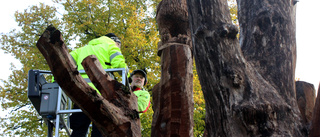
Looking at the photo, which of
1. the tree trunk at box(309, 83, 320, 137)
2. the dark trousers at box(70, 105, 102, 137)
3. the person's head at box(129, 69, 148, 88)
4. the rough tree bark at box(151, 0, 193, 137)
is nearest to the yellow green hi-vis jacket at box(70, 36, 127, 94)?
the person's head at box(129, 69, 148, 88)

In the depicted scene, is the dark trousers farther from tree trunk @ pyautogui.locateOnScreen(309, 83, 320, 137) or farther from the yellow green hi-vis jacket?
tree trunk @ pyautogui.locateOnScreen(309, 83, 320, 137)

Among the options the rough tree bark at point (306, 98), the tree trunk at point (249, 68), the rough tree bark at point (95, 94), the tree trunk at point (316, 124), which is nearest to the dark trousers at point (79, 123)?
the rough tree bark at point (95, 94)

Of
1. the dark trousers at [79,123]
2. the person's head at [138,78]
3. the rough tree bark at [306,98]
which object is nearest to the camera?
the rough tree bark at [306,98]

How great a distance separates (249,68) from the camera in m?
2.66

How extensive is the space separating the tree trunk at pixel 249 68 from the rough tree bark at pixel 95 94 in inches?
30.2

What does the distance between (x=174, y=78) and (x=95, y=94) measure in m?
0.76

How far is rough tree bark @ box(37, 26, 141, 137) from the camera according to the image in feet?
8.43

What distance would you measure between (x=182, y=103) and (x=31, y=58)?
39.8 feet

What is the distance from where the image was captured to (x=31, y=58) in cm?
1361

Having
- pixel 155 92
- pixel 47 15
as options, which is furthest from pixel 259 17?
pixel 47 15

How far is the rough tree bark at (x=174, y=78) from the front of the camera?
2.88m

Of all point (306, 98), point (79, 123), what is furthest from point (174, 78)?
point (79, 123)

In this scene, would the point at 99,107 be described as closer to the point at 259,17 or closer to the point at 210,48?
the point at 210,48

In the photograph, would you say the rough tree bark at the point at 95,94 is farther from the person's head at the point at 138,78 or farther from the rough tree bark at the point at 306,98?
the person's head at the point at 138,78
